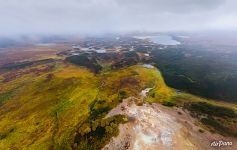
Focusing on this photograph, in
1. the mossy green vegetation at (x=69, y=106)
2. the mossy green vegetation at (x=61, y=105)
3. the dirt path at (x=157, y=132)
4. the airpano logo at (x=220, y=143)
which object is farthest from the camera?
the mossy green vegetation at (x=61, y=105)

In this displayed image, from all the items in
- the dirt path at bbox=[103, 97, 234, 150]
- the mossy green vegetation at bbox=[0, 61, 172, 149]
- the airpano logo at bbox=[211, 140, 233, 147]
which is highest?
the dirt path at bbox=[103, 97, 234, 150]

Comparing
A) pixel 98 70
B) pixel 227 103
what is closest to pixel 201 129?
pixel 227 103

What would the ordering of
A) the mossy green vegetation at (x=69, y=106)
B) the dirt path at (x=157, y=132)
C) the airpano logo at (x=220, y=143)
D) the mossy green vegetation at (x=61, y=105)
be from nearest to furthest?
1. the dirt path at (x=157, y=132)
2. the airpano logo at (x=220, y=143)
3. the mossy green vegetation at (x=69, y=106)
4. the mossy green vegetation at (x=61, y=105)

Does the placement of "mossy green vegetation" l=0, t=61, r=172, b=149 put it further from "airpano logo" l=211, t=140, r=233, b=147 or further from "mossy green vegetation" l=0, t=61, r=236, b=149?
"airpano logo" l=211, t=140, r=233, b=147

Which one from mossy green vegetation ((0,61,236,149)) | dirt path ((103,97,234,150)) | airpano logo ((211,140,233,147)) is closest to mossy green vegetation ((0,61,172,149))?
mossy green vegetation ((0,61,236,149))

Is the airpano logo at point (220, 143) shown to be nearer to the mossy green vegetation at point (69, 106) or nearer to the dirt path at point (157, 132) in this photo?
the dirt path at point (157, 132)

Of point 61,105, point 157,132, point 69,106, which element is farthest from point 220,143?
point 61,105

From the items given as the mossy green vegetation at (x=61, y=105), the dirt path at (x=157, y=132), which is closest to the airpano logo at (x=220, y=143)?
the dirt path at (x=157, y=132)

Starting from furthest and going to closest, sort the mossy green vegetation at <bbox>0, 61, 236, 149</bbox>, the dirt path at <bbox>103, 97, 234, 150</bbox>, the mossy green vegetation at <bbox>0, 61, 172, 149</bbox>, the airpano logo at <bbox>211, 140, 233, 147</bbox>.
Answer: the mossy green vegetation at <bbox>0, 61, 172, 149</bbox> < the mossy green vegetation at <bbox>0, 61, 236, 149</bbox> < the airpano logo at <bbox>211, 140, 233, 147</bbox> < the dirt path at <bbox>103, 97, 234, 150</bbox>
